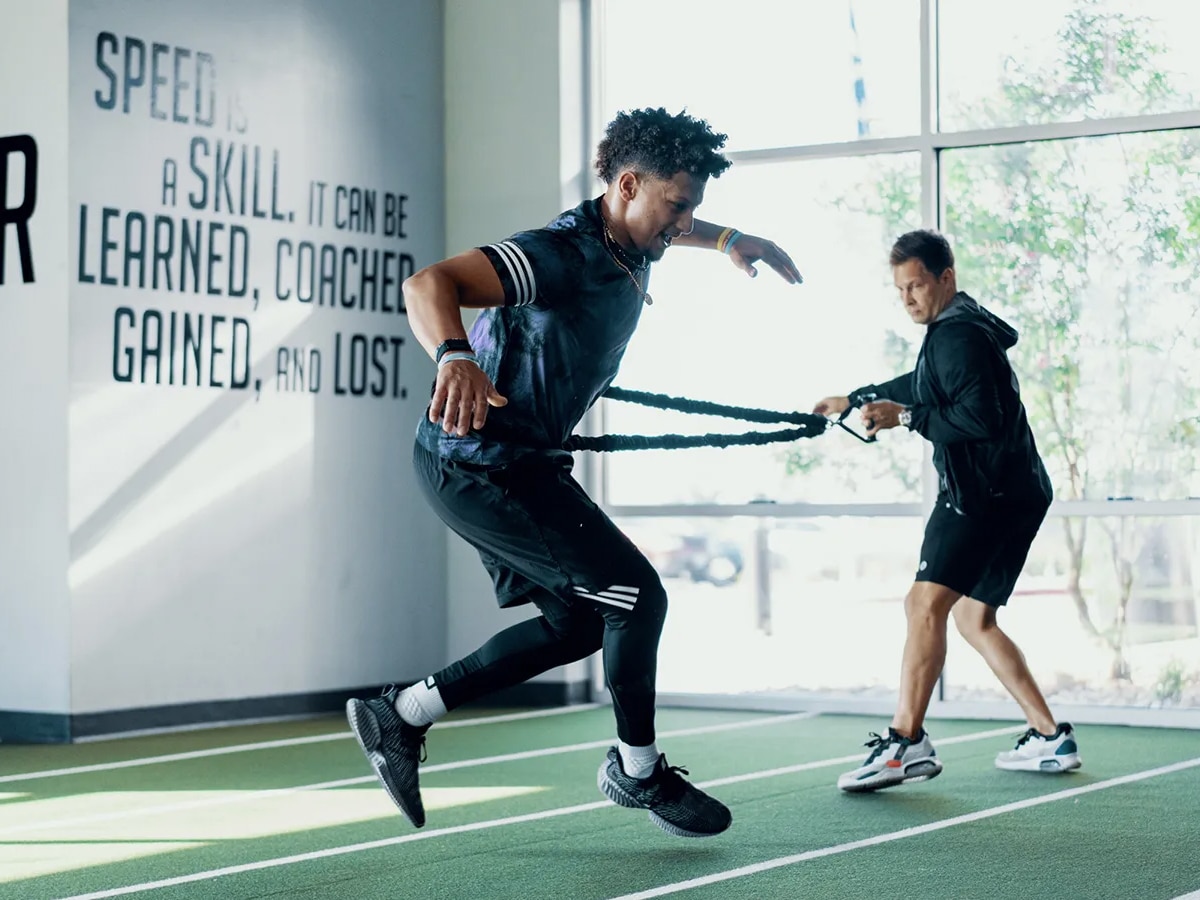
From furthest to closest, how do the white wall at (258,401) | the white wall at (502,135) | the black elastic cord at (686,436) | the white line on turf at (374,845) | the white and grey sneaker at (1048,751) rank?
the white wall at (502,135) < the white wall at (258,401) < the white and grey sneaker at (1048,751) < the black elastic cord at (686,436) < the white line on turf at (374,845)

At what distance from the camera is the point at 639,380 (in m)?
8.86

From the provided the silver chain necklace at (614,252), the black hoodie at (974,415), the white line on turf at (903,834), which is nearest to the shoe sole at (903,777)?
the white line on turf at (903,834)

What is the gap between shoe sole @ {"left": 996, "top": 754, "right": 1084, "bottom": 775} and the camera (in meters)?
5.95

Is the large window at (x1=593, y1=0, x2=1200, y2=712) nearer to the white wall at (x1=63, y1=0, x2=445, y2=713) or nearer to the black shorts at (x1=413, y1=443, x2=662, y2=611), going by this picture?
the white wall at (x1=63, y1=0, x2=445, y2=713)

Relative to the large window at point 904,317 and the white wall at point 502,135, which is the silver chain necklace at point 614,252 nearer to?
the large window at point 904,317

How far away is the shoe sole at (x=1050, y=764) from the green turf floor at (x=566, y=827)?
0.06 metres

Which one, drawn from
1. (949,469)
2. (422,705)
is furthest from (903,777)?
(422,705)

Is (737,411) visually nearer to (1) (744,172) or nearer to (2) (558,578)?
(2) (558,578)

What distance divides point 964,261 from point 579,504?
439 centimetres

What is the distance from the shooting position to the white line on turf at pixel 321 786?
5328 millimetres

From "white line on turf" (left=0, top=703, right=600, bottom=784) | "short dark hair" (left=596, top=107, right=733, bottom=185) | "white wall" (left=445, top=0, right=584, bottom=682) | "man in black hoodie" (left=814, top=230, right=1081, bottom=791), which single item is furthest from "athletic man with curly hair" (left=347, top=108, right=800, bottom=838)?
"white wall" (left=445, top=0, right=584, bottom=682)

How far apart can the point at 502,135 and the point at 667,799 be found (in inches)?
202

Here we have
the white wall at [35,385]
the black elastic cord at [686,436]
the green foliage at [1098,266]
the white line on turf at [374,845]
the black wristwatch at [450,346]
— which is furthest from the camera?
the green foliage at [1098,266]

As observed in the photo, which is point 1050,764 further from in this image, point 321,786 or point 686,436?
point 321,786
